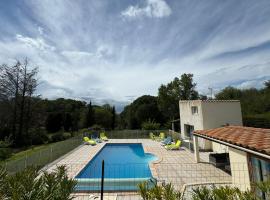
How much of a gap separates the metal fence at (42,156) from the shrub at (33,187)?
13.7 ft

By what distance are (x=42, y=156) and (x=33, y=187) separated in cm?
1035

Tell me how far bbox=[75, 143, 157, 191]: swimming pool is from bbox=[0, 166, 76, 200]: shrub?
441 centimetres

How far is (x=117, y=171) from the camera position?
13.9 m

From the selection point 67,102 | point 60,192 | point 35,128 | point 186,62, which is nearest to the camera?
point 60,192

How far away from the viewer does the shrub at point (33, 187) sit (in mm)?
4398

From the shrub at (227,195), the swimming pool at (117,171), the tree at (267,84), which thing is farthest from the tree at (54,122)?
the tree at (267,84)

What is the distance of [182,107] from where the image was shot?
82.7ft

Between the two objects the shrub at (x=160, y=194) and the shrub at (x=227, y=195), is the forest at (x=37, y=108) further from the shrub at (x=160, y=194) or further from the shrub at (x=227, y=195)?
the shrub at (x=160, y=194)

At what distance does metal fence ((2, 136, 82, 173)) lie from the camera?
1098 cm

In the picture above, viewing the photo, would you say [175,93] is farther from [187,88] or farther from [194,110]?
[194,110]

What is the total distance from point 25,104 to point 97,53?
66.4ft

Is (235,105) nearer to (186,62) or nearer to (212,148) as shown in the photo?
(212,148)

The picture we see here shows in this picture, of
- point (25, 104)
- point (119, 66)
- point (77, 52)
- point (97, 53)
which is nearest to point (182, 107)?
point (119, 66)

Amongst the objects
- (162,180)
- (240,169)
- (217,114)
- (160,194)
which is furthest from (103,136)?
(160,194)
